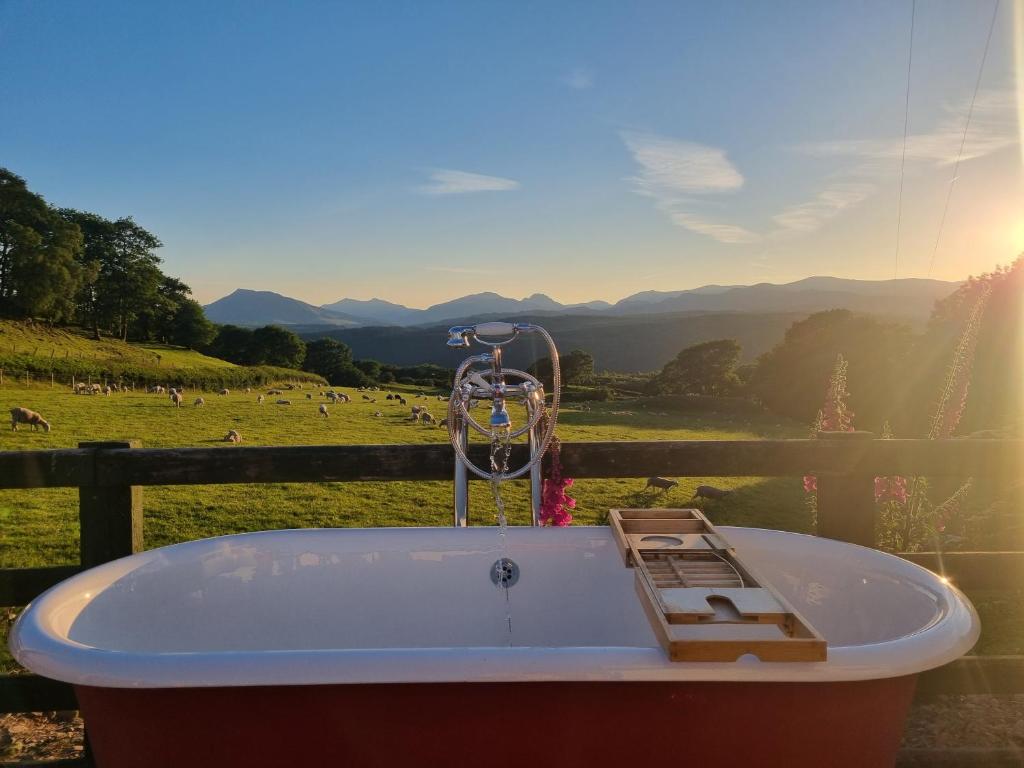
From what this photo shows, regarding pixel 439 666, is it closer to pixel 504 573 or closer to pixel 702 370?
pixel 504 573

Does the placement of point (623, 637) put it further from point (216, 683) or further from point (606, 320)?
point (606, 320)

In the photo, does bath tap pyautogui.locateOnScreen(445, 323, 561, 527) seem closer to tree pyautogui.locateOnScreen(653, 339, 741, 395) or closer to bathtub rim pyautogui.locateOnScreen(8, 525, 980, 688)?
bathtub rim pyautogui.locateOnScreen(8, 525, 980, 688)

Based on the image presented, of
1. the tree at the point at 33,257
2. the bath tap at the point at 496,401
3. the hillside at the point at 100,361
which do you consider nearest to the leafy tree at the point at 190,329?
the hillside at the point at 100,361

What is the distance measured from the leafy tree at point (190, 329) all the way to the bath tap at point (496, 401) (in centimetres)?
3035

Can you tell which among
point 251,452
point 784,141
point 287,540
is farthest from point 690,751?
point 784,141

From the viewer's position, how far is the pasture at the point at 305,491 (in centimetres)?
579

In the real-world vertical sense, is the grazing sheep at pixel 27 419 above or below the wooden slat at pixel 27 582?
below

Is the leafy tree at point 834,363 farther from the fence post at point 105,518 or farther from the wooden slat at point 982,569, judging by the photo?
the fence post at point 105,518

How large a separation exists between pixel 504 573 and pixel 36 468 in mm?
1377

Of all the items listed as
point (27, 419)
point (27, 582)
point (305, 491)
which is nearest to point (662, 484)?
point (305, 491)

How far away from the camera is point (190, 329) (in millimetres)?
29969

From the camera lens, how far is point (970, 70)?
345 cm

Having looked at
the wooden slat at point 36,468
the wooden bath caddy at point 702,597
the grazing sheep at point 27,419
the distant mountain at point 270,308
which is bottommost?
the grazing sheep at point 27,419

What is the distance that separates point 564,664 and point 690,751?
11.9 inches
